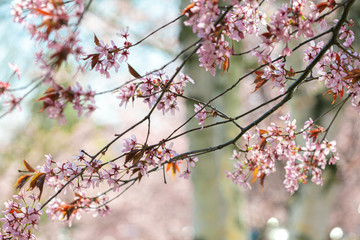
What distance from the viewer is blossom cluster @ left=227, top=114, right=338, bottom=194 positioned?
2.67 feet

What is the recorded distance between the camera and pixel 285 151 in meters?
0.83

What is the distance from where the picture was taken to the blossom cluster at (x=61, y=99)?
0.53m

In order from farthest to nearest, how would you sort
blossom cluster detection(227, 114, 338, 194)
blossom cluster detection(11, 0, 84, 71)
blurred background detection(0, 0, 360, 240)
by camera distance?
blurred background detection(0, 0, 360, 240) < blossom cluster detection(227, 114, 338, 194) < blossom cluster detection(11, 0, 84, 71)

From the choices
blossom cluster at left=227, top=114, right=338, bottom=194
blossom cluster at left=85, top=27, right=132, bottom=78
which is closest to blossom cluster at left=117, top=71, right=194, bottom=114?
blossom cluster at left=85, top=27, right=132, bottom=78

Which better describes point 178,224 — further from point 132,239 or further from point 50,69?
point 50,69

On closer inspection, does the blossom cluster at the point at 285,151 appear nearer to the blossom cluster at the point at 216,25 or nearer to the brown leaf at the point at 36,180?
the blossom cluster at the point at 216,25

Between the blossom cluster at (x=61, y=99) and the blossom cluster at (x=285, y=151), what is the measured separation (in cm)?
37

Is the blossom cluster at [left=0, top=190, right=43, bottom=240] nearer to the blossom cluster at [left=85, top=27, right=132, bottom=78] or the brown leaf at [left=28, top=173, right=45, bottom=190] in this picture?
the brown leaf at [left=28, top=173, right=45, bottom=190]

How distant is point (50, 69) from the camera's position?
1.62 feet

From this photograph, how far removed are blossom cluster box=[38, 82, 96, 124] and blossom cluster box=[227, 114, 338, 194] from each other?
0.37 meters

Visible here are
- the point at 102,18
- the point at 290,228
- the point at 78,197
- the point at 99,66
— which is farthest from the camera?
the point at 102,18

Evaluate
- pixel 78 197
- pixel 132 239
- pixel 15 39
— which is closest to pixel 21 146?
pixel 15 39

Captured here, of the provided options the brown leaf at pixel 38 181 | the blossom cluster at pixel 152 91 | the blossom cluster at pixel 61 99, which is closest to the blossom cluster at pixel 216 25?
the blossom cluster at pixel 152 91

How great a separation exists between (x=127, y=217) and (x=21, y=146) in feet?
17.1
